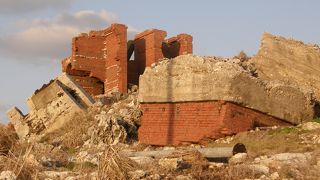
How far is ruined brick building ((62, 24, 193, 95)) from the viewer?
22.9m

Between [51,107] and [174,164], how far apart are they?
10.9 metres

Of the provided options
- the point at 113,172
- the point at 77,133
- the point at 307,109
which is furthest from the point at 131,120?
the point at 113,172

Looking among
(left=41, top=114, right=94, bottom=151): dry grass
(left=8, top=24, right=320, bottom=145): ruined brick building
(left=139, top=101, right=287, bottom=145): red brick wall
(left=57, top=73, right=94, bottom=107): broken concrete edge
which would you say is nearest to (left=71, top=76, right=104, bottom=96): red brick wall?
(left=57, top=73, right=94, bottom=107): broken concrete edge

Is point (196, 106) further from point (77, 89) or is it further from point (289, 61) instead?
point (77, 89)

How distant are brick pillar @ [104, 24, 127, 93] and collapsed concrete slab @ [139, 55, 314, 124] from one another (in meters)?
9.48

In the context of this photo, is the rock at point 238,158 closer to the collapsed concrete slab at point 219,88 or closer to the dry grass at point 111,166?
the dry grass at point 111,166

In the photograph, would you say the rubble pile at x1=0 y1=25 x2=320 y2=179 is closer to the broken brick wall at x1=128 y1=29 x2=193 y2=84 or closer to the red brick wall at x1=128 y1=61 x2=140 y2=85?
the broken brick wall at x1=128 y1=29 x2=193 y2=84

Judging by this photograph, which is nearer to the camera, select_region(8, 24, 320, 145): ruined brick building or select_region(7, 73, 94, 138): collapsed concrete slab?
select_region(8, 24, 320, 145): ruined brick building

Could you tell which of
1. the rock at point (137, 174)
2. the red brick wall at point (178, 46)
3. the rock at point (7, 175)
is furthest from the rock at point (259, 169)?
the red brick wall at point (178, 46)

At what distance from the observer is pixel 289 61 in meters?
18.1

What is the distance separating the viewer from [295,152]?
9852 mm

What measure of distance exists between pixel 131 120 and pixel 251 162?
6389 mm

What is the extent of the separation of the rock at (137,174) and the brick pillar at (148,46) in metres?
16.1

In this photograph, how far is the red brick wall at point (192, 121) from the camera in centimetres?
1182
